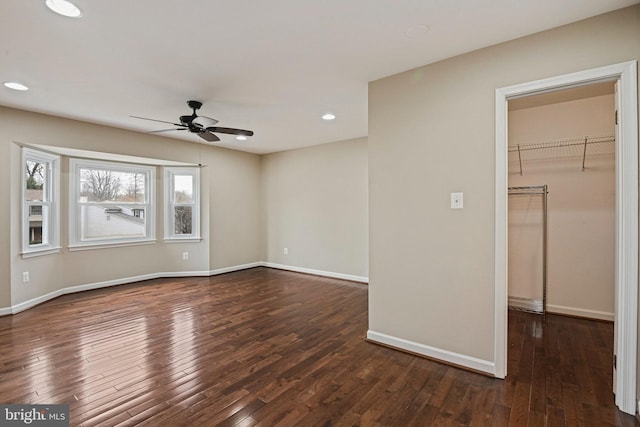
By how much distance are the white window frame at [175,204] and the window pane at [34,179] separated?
173 cm

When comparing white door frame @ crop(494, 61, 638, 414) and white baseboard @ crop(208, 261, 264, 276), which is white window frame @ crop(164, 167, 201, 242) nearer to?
white baseboard @ crop(208, 261, 264, 276)

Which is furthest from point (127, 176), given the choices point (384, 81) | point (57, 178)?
point (384, 81)

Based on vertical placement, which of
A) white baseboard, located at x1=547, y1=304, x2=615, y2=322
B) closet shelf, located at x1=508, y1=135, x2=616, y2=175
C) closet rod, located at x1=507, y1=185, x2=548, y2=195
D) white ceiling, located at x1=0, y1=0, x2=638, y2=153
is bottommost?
white baseboard, located at x1=547, y1=304, x2=615, y2=322

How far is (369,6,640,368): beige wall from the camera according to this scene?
2.07 metres

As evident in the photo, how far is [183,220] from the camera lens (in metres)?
→ 5.79

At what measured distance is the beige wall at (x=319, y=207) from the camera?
17.3 feet

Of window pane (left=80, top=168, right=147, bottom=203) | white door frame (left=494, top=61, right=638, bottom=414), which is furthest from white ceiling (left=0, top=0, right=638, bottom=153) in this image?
window pane (left=80, top=168, right=147, bottom=203)

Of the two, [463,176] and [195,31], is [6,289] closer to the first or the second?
[195,31]

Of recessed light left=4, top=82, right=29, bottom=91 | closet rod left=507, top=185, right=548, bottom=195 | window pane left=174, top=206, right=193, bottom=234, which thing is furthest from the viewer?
window pane left=174, top=206, right=193, bottom=234

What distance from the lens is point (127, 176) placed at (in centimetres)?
527

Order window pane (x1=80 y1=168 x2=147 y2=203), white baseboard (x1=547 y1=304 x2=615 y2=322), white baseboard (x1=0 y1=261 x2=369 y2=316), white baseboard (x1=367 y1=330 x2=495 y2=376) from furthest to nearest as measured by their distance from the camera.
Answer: window pane (x1=80 y1=168 x2=147 y2=203), white baseboard (x1=0 y1=261 x2=369 y2=316), white baseboard (x1=547 y1=304 x2=615 y2=322), white baseboard (x1=367 y1=330 x2=495 y2=376)

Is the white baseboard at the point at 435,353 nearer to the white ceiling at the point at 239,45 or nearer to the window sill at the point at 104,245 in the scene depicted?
the white ceiling at the point at 239,45

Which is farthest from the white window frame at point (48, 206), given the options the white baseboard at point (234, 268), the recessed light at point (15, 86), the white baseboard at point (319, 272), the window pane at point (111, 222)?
the white baseboard at point (319, 272)

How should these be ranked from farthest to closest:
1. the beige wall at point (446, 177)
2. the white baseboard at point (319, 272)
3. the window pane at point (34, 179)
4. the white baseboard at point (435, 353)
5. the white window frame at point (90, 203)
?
the white baseboard at point (319, 272) → the white window frame at point (90, 203) → the window pane at point (34, 179) → the white baseboard at point (435, 353) → the beige wall at point (446, 177)
